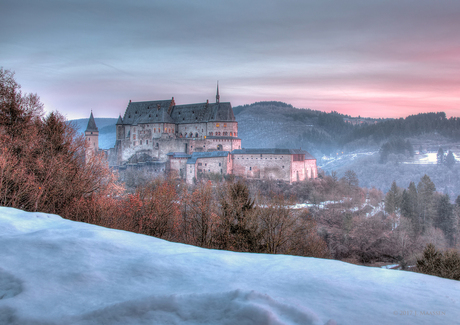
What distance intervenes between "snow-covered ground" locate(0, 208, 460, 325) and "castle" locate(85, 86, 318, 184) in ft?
141

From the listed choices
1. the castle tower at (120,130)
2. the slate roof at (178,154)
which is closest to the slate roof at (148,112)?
the castle tower at (120,130)

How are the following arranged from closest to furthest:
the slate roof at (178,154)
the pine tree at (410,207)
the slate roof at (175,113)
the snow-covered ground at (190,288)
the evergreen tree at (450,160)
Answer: the snow-covered ground at (190,288) < the pine tree at (410,207) < the slate roof at (178,154) < the slate roof at (175,113) < the evergreen tree at (450,160)

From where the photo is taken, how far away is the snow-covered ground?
2650mm

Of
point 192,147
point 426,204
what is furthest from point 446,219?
point 192,147

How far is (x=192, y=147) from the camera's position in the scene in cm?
5272

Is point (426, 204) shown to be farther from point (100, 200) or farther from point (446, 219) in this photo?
point (100, 200)

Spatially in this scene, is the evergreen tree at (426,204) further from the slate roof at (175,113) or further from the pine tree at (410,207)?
the slate roof at (175,113)

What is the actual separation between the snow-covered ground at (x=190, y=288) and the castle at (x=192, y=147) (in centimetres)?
4303

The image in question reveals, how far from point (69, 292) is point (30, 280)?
48 centimetres

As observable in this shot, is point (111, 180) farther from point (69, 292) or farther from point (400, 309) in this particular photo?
point (400, 309)

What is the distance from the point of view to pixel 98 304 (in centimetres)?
284

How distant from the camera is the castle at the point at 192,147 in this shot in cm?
4738

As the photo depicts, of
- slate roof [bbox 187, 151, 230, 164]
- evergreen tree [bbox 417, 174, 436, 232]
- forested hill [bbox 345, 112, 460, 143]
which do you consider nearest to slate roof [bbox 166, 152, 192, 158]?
slate roof [bbox 187, 151, 230, 164]

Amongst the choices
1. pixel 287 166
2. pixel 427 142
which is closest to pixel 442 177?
pixel 427 142
